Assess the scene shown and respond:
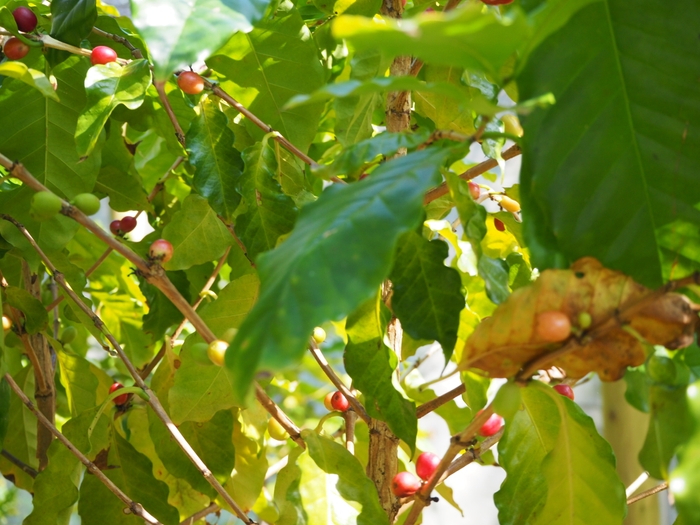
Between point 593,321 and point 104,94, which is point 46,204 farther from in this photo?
point 593,321

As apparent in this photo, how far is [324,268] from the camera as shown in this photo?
339 mm

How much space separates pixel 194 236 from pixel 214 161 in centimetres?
11

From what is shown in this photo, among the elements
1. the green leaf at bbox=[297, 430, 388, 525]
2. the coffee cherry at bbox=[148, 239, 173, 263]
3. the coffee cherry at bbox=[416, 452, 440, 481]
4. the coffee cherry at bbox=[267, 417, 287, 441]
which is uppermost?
the coffee cherry at bbox=[148, 239, 173, 263]

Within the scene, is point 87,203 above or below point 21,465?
above

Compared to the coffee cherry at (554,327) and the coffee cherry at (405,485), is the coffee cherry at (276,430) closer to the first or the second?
the coffee cherry at (405,485)

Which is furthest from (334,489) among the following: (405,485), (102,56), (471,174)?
(102,56)

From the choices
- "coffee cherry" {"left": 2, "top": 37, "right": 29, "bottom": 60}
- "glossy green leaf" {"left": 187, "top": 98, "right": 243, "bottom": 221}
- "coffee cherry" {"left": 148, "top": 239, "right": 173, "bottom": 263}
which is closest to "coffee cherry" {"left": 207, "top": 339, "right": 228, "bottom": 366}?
"coffee cherry" {"left": 148, "top": 239, "right": 173, "bottom": 263}

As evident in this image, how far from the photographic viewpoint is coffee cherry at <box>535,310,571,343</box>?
38cm

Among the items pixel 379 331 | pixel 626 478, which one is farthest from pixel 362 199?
pixel 626 478

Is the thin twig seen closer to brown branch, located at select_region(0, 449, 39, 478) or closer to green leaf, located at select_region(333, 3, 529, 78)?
brown branch, located at select_region(0, 449, 39, 478)

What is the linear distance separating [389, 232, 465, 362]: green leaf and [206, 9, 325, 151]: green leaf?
22cm

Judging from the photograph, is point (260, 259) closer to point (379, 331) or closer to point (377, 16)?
point (379, 331)

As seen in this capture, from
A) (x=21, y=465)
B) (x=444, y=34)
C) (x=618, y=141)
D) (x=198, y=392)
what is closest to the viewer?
(x=444, y=34)

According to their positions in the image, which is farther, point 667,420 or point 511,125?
point 511,125
